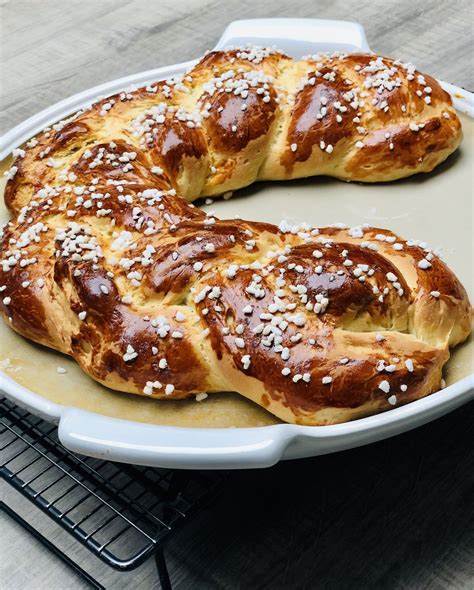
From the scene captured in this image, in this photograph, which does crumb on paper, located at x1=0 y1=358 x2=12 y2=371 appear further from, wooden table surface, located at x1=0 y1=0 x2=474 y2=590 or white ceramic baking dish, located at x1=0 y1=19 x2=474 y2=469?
wooden table surface, located at x1=0 y1=0 x2=474 y2=590

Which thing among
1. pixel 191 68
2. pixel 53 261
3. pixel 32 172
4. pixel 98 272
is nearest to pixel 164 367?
pixel 98 272

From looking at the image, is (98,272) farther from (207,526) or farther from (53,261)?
(207,526)

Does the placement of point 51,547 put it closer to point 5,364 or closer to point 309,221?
point 5,364

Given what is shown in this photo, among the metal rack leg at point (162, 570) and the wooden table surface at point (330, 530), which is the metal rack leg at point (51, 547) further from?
the metal rack leg at point (162, 570)

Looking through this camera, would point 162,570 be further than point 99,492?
No

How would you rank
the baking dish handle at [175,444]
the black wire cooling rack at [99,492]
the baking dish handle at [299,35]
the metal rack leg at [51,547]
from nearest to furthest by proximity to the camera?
the baking dish handle at [175,444]
the black wire cooling rack at [99,492]
the metal rack leg at [51,547]
the baking dish handle at [299,35]

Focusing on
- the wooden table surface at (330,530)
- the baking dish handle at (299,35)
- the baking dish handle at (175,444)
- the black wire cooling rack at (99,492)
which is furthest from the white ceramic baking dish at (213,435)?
the baking dish handle at (299,35)

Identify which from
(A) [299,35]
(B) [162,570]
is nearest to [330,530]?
(B) [162,570]

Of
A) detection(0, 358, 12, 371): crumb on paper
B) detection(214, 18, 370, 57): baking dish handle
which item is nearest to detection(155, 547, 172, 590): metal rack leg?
detection(0, 358, 12, 371): crumb on paper
